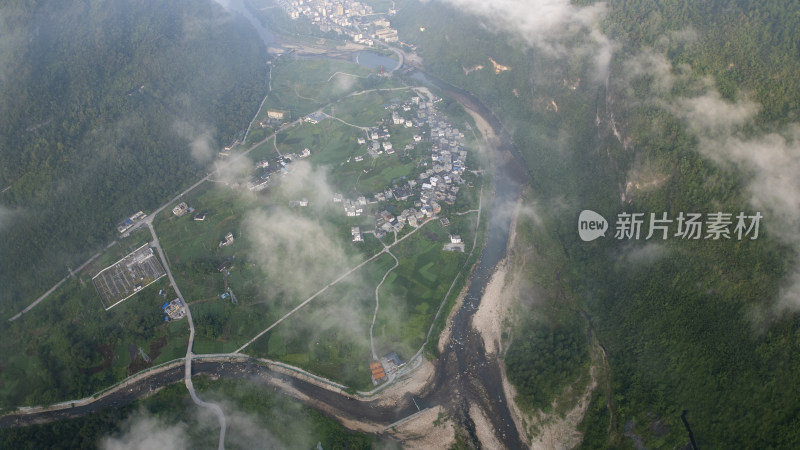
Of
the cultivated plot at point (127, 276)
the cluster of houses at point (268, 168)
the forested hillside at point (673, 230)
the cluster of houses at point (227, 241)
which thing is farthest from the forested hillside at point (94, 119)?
the forested hillside at point (673, 230)

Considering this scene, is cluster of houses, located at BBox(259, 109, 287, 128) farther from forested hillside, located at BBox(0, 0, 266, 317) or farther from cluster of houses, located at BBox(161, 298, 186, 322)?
cluster of houses, located at BBox(161, 298, 186, 322)

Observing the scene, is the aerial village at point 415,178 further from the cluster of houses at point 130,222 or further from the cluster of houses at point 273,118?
the cluster of houses at point 130,222

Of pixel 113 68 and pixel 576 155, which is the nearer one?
pixel 576 155

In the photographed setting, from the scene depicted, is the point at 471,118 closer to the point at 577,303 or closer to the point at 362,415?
the point at 577,303

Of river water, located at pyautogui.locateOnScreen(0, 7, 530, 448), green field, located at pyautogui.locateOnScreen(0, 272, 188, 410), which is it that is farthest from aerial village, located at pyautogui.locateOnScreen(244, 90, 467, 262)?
green field, located at pyautogui.locateOnScreen(0, 272, 188, 410)

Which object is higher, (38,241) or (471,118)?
(471,118)

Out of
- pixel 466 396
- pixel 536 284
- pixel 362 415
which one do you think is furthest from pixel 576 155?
pixel 362 415

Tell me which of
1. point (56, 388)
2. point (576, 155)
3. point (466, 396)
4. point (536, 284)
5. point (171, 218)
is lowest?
point (56, 388)
